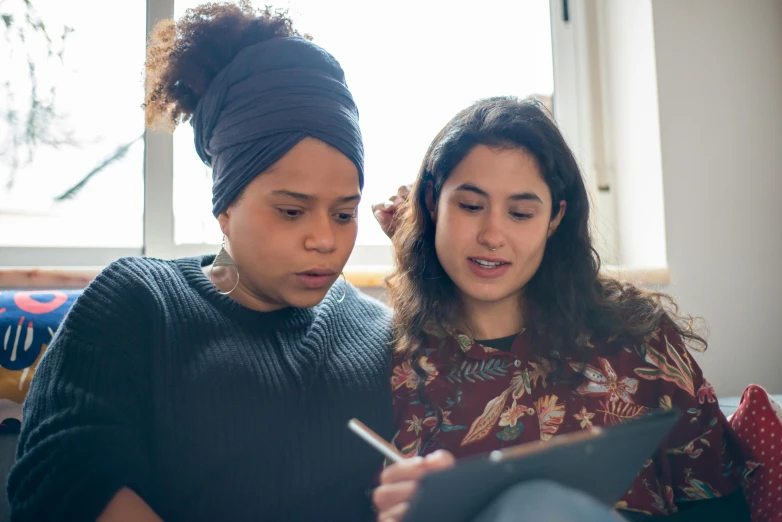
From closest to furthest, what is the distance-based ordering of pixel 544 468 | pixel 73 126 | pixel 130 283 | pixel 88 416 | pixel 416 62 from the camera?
pixel 544 468
pixel 88 416
pixel 130 283
pixel 73 126
pixel 416 62

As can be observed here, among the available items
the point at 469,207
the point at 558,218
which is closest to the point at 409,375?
the point at 469,207

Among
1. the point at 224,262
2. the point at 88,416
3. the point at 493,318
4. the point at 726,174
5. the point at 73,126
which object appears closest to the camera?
the point at 88,416

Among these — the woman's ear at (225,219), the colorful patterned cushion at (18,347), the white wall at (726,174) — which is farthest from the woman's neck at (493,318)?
the white wall at (726,174)

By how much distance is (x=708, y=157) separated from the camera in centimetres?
180

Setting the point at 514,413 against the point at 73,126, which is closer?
the point at 514,413

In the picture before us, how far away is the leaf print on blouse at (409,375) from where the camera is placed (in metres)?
1.05

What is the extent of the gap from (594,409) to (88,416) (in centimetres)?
73

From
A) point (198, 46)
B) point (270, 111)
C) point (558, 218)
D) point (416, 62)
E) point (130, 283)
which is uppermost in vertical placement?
point (416, 62)

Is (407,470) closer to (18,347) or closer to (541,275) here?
(541,275)

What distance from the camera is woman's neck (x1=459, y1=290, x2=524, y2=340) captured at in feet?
3.71

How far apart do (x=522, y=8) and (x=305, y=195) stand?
4.85 feet

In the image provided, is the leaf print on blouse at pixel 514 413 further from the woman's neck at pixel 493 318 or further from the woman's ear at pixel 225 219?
the woman's ear at pixel 225 219

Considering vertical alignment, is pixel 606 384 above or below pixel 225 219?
below

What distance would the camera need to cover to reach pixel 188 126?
169 cm
